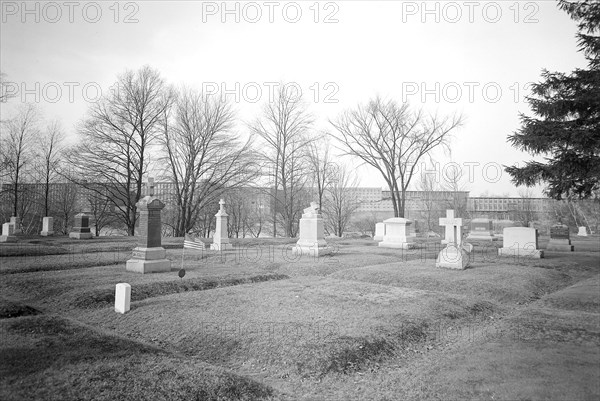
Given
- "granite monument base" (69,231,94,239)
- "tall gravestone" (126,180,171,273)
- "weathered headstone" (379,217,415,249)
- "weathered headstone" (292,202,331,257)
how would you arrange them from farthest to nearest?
1. "granite monument base" (69,231,94,239)
2. "weathered headstone" (379,217,415,249)
3. "weathered headstone" (292,202,331,257)
4. "tall gravestone" (126,180,171,273)

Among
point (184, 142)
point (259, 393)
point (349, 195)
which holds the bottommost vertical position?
point (259, 393)

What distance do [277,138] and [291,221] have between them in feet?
26.8

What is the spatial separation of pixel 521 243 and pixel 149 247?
16414 mm

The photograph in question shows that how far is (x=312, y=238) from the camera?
55.4 feet

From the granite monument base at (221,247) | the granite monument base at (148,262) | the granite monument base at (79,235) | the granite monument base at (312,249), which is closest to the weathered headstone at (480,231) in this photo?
the granite monument base at (312,249)

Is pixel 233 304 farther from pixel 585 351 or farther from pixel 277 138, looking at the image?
pixel 277 138

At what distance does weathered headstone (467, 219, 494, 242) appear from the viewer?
28.4m

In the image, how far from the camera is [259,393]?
4.08m

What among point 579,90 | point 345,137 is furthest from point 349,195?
point 579,90

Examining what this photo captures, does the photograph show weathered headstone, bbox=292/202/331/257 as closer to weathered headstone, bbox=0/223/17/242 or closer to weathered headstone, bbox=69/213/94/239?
weathered headstone, bbox=69/213/94/239

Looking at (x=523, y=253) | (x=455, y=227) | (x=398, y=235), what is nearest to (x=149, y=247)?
(x=455, y=227)

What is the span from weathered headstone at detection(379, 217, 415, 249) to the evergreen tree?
7.78m

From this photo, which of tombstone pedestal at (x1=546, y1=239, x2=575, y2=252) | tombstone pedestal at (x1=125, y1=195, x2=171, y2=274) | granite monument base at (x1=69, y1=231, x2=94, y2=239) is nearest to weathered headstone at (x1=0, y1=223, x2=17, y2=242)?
granite monument base at (x1=69, y1=231, x2=94, y2=239)

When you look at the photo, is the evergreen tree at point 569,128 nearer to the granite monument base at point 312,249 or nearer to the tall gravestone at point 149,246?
the granite monument base at point 312,249
